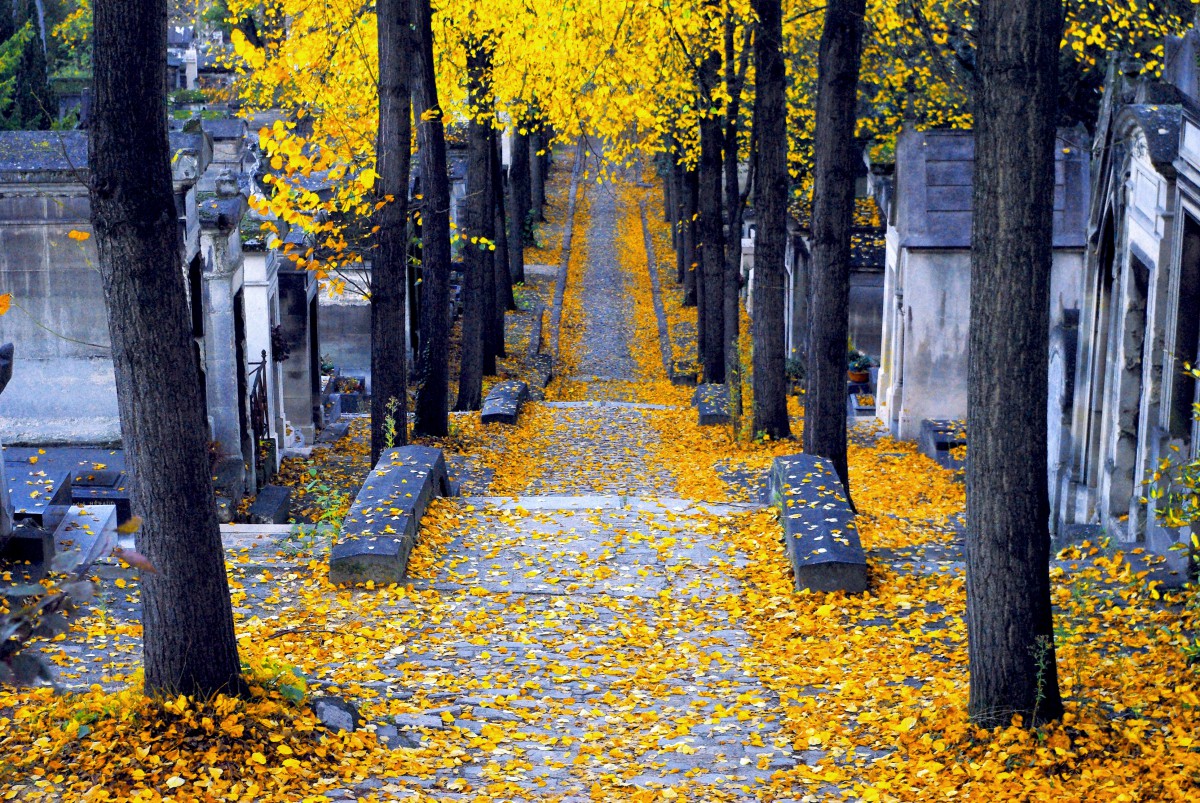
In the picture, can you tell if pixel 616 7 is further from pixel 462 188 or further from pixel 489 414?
pixel 462 188

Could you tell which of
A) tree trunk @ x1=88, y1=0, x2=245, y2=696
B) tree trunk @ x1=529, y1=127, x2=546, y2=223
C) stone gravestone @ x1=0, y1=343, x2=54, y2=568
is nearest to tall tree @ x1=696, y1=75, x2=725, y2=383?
stone gravestone @ x1=0, y1=343, x2=54, y2=568

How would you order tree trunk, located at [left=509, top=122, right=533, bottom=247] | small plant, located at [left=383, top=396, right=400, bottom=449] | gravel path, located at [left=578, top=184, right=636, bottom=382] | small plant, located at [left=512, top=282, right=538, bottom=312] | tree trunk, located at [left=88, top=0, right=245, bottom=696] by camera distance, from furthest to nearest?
1. small plant, located at [left=512, top=282, right=538, bottom=312]
2. tree trunk, located at [left=509, top=122, right=533, bottom=247]
3. gravel path, located at [left=578, top=184, right=636, bottom=382]
4. small plant, located at [left=383, top=396, right=400, bottom=449]
5. tree trunk, located at [left=88, top=0, right=245, bottom=696]

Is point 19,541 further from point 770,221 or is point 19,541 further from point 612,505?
point 770,221

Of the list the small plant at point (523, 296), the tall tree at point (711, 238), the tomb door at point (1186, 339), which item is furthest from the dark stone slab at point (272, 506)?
the small plant at point (523, 296)

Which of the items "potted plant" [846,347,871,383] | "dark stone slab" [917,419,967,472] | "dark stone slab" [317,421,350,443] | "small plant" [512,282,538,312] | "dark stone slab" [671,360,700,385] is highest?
"small plant" [512,282,538,312]

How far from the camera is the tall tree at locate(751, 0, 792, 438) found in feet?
53.5

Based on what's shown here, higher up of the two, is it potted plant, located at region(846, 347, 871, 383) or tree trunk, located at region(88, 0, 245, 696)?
tree trunk, located at region(88, 0, 245, 696)

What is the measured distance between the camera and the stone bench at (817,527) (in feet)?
31.4

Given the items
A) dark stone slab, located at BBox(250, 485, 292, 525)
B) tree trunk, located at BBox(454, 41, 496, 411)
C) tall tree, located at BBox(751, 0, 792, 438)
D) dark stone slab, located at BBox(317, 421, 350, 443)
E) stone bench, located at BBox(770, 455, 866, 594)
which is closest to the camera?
stone bench, located at BBox(770, 455, 866, 594)

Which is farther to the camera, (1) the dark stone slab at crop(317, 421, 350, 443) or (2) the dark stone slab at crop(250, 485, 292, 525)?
(1) the dark stone slab at crop(317, 421, 350, 443)

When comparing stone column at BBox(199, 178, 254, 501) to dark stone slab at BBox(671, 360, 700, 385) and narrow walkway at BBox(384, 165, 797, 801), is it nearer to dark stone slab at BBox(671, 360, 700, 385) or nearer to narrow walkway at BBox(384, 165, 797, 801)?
narrow walkway at BBox(384, 165, 797, 801)

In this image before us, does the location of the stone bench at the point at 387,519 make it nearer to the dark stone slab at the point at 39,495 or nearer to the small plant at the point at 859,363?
the dark stone slab at the point at 39,495

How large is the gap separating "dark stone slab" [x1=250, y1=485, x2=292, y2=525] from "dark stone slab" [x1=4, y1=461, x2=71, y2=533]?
300cm

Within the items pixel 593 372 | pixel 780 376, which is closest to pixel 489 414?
pixel 780 376
